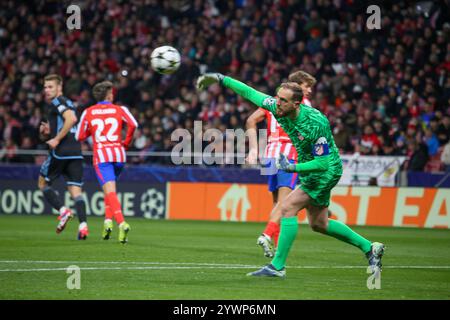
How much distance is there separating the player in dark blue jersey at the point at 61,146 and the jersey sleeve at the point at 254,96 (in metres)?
5.47

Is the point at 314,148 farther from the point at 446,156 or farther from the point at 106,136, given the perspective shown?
the point at 446,156

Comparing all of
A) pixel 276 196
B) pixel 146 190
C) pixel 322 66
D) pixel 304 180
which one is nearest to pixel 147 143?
pixel 146 190

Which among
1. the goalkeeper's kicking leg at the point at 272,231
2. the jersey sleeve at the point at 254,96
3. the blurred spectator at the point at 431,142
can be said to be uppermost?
the jersey sleeve at the point at 254,96

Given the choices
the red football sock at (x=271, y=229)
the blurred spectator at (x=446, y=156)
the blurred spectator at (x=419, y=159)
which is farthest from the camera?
the blurred spectator at (x=419, y=159)

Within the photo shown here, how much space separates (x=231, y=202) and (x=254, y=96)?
12124mm

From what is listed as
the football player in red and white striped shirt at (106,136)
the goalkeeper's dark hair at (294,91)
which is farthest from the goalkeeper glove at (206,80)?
the football player in red and white striped shirt at (106,136)

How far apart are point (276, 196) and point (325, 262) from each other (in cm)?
139

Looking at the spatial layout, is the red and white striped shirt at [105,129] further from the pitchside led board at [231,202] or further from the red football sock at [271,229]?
the pitchside led board at [231,202]

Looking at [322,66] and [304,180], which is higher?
[322,66]

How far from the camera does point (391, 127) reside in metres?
21.5

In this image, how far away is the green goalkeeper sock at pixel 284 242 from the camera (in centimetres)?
901

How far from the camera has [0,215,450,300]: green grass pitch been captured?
7.78 metres

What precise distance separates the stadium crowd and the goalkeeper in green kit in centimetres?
1176
